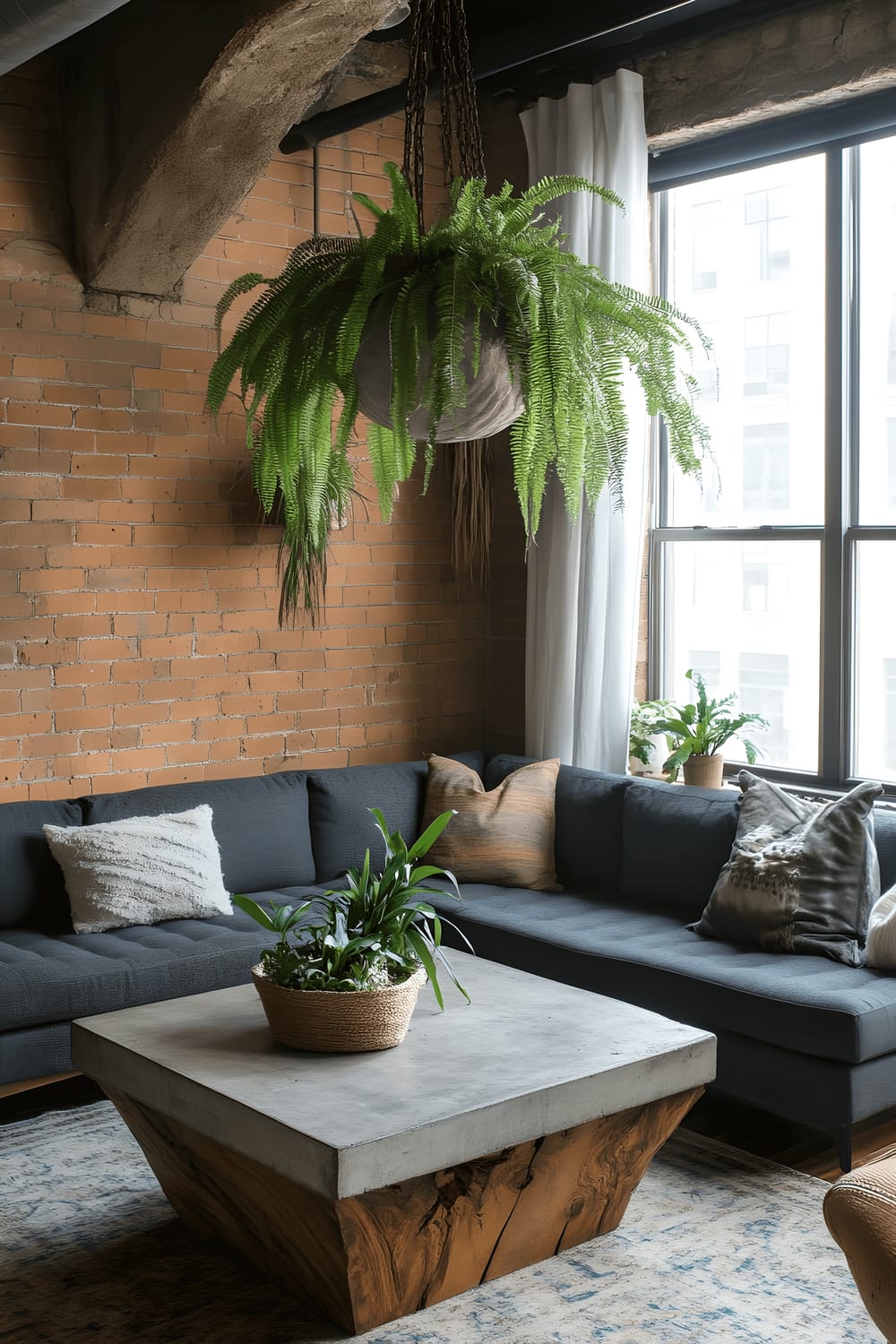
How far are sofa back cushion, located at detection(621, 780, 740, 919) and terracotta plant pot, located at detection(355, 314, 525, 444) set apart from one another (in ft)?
6.77

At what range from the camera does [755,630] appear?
4.88 m

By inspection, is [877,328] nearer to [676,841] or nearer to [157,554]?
[676,841]

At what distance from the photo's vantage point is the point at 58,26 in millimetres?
3109

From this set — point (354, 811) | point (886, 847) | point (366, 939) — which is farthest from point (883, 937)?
point (354, 811)

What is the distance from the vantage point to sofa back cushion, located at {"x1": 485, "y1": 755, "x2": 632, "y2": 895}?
4.55 meters

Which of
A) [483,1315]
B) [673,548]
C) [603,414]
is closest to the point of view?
[603,414]

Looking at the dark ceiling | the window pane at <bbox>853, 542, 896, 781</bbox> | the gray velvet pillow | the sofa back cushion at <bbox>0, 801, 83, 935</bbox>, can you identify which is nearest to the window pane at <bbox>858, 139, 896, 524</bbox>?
the window pane at <bbox>853, 542, 896, 781</bbox>

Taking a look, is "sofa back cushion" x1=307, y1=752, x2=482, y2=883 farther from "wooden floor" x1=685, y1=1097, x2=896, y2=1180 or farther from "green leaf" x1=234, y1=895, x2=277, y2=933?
"green leaf" x1=234, y1=895, x2=277, y2=933

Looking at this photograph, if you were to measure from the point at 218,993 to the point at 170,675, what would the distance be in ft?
5.57

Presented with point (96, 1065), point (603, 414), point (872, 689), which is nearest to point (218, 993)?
point (96, 1065)

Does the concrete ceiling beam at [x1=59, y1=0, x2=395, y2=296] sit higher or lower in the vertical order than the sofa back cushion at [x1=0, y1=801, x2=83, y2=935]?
higher

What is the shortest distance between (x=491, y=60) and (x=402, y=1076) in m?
3.14

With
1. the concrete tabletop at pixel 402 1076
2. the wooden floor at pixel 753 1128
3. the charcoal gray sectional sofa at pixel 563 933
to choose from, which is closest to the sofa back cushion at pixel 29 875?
the charcoal gray sectional sofa at pixel 563 933

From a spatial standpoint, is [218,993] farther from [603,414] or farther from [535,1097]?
[603,414]
